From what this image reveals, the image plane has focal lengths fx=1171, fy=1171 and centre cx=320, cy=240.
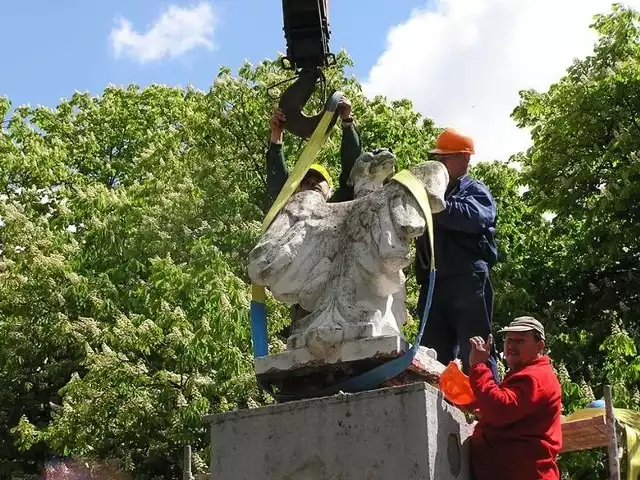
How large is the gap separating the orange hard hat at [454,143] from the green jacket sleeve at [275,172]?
1059 millimetres

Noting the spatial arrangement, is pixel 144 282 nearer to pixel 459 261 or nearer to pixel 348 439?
pixel 459 261

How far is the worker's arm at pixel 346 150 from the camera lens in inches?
304

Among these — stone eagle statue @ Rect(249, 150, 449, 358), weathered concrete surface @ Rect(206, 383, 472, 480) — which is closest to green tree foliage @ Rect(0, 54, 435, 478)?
stone eagle statue @ Rect(249, 150, 449, 358)

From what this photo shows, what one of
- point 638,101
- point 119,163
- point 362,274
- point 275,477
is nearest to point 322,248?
point 362,274

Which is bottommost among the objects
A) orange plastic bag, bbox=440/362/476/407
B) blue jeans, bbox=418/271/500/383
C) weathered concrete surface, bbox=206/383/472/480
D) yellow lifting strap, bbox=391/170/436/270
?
weathered concrete surface, bbox=206/383/472/480

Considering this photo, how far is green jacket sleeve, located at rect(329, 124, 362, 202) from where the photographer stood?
25.3 feet

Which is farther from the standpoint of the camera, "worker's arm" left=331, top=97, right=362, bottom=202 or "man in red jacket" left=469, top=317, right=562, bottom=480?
"worker's arm" left=331, top=97, right=362, bottom=202

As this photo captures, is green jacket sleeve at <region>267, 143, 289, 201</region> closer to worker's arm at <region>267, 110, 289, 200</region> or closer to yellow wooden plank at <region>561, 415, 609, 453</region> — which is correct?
worker's arm at <region>267, 110, 289, 200</region>

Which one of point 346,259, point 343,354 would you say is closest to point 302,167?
point 346,259

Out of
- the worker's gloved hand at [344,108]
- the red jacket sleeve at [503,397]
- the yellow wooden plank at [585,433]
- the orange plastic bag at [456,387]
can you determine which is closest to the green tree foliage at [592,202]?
the yellow wooden plank at [585,433]

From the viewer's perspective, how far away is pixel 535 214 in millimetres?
23922

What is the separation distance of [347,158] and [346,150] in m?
0.06

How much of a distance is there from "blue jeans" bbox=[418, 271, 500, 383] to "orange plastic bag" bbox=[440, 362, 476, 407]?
87 centimetres

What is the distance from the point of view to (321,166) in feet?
26.0
